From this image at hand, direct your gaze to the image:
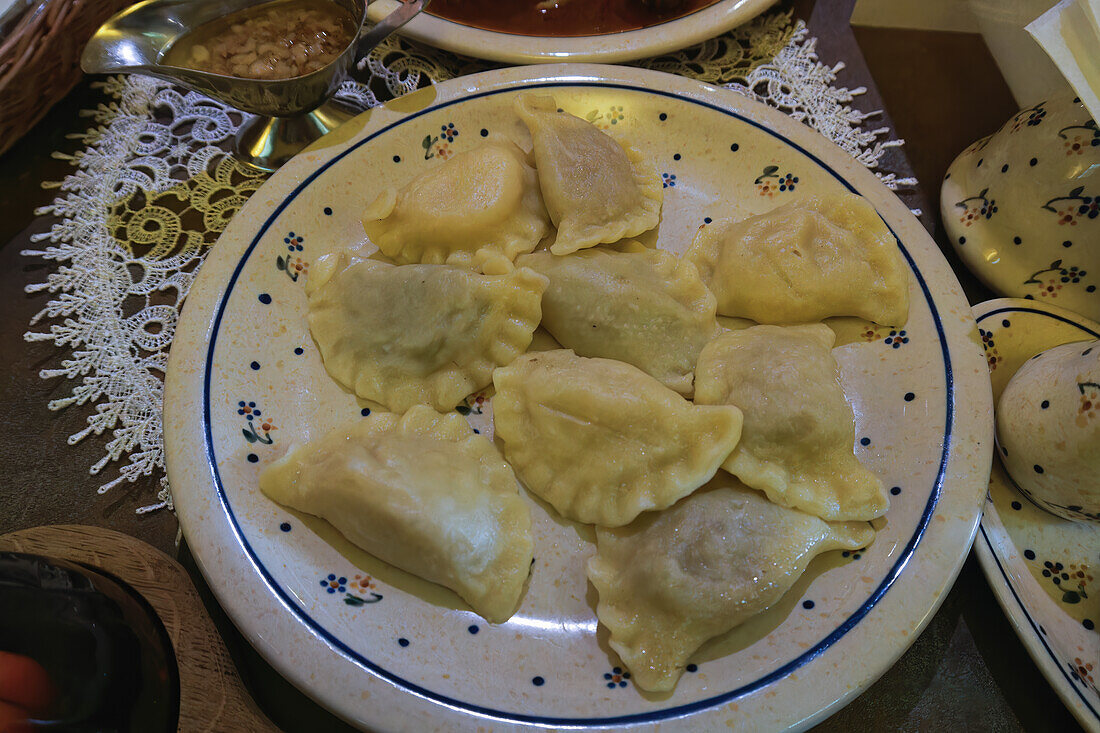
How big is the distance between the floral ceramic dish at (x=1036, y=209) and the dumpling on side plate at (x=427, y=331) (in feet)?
4.54

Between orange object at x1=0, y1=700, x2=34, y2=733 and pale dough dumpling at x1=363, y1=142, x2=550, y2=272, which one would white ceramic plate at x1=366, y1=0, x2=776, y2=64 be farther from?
orange object at x1=0, y1=700, x2=34, y2=733

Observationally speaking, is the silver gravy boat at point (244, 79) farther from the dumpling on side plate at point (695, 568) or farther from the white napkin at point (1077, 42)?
the white napkin at point (1077, 42)

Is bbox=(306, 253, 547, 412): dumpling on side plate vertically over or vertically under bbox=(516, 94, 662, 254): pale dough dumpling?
under

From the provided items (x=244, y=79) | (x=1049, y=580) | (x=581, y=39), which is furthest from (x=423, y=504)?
(x=581, y=39)

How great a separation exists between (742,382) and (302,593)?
1.12m

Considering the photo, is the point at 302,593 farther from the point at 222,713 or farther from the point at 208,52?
the point at 208,52

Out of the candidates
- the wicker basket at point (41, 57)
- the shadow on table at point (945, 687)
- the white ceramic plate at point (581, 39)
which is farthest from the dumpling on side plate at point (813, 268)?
the wicker basket at point (41, 57)

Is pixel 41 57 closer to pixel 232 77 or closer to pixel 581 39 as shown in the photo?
pixel 232 77

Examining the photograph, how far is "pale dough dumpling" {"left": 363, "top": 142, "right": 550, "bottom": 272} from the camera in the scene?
1.84 m

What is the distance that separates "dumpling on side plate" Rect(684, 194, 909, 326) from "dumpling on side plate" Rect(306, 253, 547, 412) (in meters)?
0.55

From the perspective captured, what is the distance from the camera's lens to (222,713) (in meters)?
1.38

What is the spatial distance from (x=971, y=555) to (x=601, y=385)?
1.02m

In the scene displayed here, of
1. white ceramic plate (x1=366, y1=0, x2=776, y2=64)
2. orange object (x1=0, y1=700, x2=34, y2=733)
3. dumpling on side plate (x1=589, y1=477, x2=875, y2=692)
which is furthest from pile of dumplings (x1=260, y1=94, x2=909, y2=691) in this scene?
orange object (x1=0, y1=700, x2=34, y2=733)

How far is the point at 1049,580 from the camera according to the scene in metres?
1.56
